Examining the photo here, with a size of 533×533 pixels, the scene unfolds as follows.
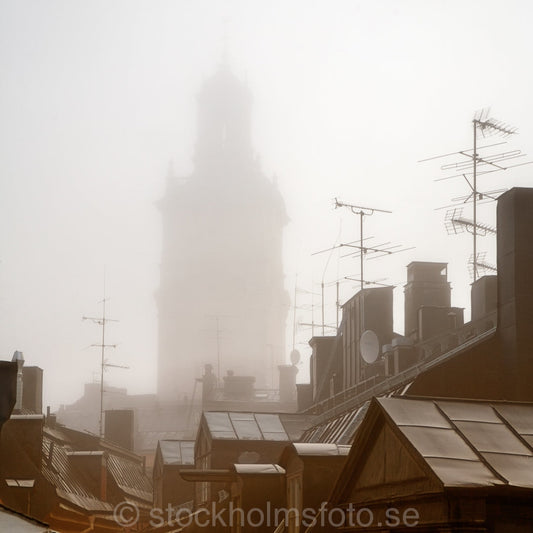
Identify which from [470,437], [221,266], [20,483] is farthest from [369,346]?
[221,266]

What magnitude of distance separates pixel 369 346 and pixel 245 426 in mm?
5774

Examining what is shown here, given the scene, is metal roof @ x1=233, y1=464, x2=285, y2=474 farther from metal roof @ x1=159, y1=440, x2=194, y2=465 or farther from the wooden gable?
metal roof @ x1=159, y1=440, x2=194, y2=465

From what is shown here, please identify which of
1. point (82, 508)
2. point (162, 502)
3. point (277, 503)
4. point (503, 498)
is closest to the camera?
point (503, 498)

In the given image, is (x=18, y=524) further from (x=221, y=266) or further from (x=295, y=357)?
(x=221, y=266)

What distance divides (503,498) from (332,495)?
573 centimetres

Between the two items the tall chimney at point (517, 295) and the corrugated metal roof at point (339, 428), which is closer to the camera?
the tall chimney at point (517, 295)

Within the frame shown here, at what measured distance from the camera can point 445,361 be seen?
1145 inches

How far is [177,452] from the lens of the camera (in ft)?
174

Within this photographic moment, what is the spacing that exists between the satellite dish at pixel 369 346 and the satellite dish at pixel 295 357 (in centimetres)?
4665

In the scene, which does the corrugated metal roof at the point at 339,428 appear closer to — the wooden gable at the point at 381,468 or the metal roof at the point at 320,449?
the metal roof at the point at 320,449

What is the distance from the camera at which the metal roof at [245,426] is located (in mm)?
41344

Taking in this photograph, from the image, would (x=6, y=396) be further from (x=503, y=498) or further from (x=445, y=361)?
(x=445, y=361)

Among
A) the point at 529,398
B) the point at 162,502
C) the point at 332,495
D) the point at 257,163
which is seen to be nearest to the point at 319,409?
the point at 162,502

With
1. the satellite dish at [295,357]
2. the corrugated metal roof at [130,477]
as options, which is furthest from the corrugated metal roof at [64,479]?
the satellite dish at [295,357]
